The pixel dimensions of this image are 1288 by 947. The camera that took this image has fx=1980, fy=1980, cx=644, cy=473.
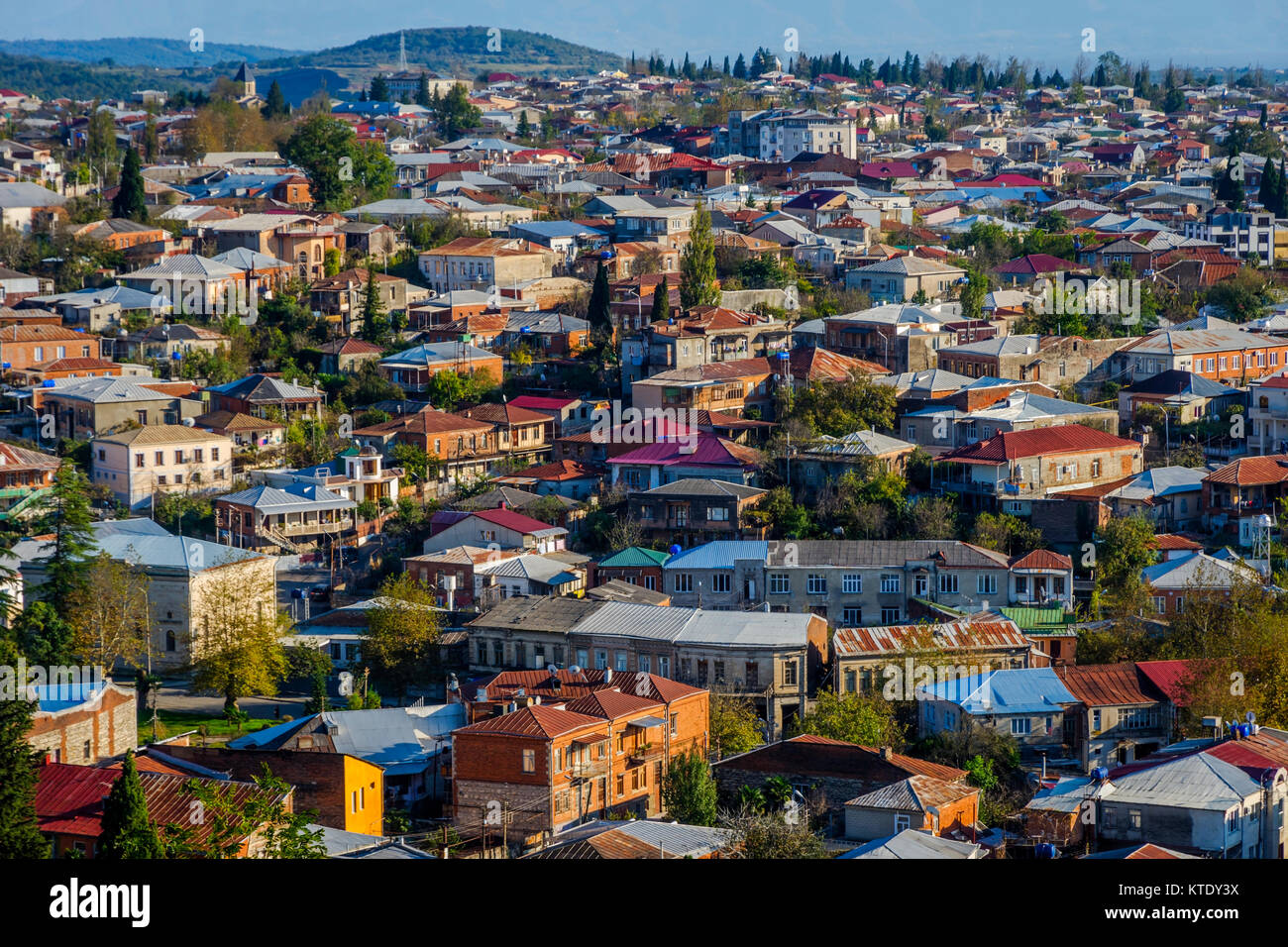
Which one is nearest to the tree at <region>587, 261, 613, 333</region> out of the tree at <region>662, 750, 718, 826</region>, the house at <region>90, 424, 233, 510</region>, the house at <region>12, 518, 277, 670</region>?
the house at <region>90, 424, 233, 510</region>

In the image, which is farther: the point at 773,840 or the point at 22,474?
the point at 22,474

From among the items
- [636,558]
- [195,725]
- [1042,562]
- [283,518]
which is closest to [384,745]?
[195,725]

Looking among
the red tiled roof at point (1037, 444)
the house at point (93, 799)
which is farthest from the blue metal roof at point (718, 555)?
the house at point (93, 799)

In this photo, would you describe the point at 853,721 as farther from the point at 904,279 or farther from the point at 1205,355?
the point at 904,279

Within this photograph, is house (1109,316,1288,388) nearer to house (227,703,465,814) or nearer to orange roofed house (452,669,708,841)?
orange roofed house (452,669,708,841)

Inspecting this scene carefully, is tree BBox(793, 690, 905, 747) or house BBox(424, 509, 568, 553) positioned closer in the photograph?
tree BBox(793, 690, 905, 747)

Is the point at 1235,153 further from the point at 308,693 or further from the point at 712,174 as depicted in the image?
the point at 308,693
